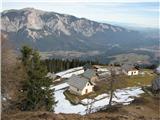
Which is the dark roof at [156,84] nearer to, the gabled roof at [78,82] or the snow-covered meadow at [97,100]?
the snow-covered meadow at [97,100]

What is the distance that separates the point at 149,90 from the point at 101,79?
24206 mm

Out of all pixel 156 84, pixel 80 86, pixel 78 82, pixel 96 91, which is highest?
pixel 156 84

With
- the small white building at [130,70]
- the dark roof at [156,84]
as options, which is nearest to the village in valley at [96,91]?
the small white building at [130,70]

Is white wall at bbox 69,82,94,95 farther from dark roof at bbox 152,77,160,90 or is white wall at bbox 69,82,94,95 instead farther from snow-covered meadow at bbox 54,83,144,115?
dark roof at bbox 152,77,160,90

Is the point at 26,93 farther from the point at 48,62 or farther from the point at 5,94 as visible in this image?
the point at 48,62

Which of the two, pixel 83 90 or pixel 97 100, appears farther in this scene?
pixel 83 90

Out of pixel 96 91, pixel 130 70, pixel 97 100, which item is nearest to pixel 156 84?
pixel 97 100

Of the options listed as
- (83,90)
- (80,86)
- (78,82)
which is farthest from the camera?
(78,82)

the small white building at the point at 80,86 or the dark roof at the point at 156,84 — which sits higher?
the dark roof at the point at 156,84

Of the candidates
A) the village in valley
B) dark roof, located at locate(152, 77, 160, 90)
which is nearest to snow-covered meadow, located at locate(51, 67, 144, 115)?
the village in valley

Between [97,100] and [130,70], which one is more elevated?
[130,70]

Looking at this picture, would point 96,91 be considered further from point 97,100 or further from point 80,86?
point 97,100

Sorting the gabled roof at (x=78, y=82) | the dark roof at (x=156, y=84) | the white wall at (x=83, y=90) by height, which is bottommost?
the white wall at (x=83, y=90)

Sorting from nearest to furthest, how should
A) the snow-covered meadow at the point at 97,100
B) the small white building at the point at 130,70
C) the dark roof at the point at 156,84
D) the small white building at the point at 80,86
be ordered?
1. the snow-covered meadow at the point at 97,100
2. the dark roof at the point at 156,84
3. the small white building at the point at 80,86
4. the small white building at the point at 130,70
